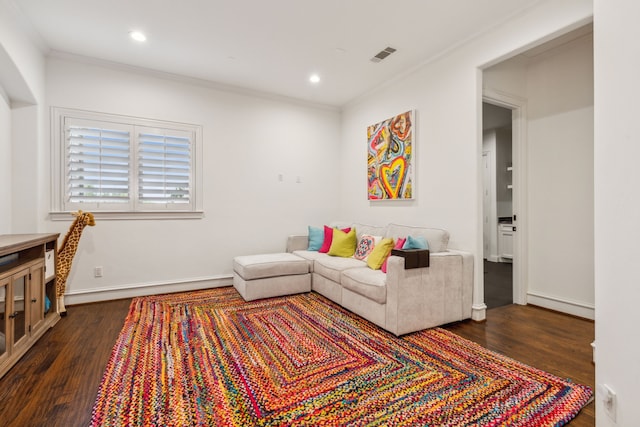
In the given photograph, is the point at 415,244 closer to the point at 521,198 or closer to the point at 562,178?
the point at 521,198

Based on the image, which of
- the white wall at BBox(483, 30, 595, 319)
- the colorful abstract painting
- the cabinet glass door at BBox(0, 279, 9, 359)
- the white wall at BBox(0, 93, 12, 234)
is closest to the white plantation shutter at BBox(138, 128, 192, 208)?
the white wall at BBox(0, 93, 12, 234)

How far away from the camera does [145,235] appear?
3.74 metres

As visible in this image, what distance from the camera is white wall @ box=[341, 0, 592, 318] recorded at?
2.52m

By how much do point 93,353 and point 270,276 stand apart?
1756 millimetres

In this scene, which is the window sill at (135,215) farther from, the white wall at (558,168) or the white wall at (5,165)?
the white wall at (558,168)

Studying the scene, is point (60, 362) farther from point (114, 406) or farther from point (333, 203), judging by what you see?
point (333, 203)

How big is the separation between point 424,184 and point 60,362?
3.60m

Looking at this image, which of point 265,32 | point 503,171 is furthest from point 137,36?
point 503,171

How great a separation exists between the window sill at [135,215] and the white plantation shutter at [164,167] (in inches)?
4.8

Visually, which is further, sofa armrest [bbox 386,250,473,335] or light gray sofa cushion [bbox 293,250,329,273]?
light gray sofa cushion [bbox 293,250,329,273]

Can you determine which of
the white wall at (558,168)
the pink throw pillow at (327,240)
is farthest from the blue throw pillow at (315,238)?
the white wall at (558,168)

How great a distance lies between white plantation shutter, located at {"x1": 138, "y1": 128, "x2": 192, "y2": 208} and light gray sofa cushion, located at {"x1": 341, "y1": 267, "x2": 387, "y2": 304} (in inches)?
91.4

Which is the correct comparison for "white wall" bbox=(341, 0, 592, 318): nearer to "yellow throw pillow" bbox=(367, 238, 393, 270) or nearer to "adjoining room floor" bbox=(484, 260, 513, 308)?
"yellow throw pillow" bbox=(367, 238, 393, 270)

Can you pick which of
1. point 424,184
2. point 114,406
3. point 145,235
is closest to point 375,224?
point 424,184
